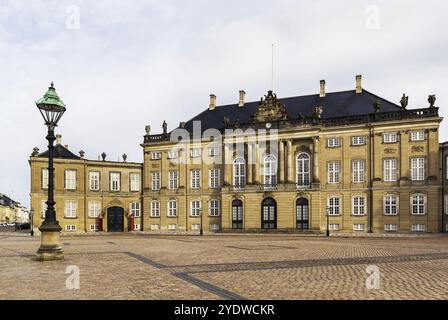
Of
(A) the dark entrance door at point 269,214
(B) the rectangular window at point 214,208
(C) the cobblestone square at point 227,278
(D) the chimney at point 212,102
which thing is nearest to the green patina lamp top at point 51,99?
(C) the cobblestone square at point 227,278

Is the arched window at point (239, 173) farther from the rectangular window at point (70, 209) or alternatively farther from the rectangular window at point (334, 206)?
the rectangular window at point (70, 209)

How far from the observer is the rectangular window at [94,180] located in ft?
Answer: 189

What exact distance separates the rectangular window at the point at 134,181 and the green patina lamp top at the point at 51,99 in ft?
141

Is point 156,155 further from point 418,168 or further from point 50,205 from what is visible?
point 50,205

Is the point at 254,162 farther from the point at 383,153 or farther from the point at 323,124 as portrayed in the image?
the point at 383,153

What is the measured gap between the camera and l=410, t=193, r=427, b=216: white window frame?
4359 cm

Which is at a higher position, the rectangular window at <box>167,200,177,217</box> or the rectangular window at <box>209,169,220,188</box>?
the rectangular window at <box>209,169,220,188</box>

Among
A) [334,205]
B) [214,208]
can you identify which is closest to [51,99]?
[334,205]

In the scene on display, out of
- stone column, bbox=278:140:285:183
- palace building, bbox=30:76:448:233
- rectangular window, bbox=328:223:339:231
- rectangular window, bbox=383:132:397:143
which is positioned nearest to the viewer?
palace building, bbox=30:76:448:233

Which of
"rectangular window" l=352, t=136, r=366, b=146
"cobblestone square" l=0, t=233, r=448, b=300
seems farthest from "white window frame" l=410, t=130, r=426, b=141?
"cobblestone square" l=0, t=233, r=448, b=300

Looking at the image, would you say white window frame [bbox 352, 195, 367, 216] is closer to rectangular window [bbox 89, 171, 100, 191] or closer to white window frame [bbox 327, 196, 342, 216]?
white window frame [bbox 327, 196, 342, 216]

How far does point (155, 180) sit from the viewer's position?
5891 cm

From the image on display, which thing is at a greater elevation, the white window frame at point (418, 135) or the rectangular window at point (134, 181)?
Result: the white window frame at point (418, 135)

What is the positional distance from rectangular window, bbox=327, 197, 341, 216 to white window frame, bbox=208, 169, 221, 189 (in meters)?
13.9
